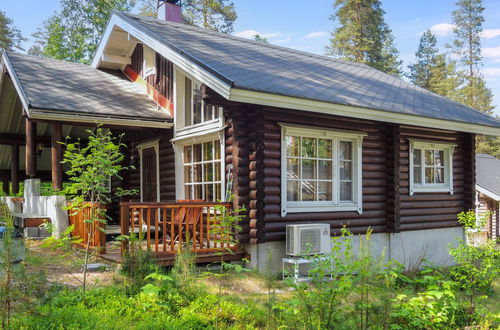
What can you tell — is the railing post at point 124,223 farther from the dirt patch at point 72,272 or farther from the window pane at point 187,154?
the window pane at point 187,154

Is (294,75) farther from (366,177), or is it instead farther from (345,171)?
(366,177)

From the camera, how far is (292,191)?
344 inches

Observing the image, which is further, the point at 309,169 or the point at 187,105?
the point at 187,105

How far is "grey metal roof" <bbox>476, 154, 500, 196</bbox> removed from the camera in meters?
22.3

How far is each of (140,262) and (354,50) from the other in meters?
31.0

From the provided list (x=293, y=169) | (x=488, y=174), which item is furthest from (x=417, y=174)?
(x=488, y=174)

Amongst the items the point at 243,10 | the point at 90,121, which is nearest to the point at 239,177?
the point at 90,121

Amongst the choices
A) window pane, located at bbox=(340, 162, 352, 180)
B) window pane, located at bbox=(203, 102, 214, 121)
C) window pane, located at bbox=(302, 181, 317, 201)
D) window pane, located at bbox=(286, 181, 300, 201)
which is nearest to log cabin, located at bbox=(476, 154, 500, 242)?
window pane, located at bbox=(340, 162, 352, 180)

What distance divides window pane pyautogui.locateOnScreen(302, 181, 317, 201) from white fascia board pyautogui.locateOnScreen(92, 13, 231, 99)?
265cm

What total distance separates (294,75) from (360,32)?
27.3 meters

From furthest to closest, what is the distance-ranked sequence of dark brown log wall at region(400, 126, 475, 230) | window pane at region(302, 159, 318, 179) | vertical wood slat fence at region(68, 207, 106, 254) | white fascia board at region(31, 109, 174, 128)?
dark brown log wall at region(400, 126, 475, 230) < window pane at region(302, 159, 318, 179) < white fascia board at region(31, 109, 174, 128) < vertical wood slat fence at region(68, 207, 106, 254)

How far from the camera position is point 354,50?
113 feet

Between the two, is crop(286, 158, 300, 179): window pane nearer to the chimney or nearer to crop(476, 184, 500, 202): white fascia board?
the chimney

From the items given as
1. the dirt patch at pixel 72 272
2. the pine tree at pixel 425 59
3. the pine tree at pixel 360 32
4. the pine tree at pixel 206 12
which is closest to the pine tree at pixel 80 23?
the pine tree at pixel 206 12
